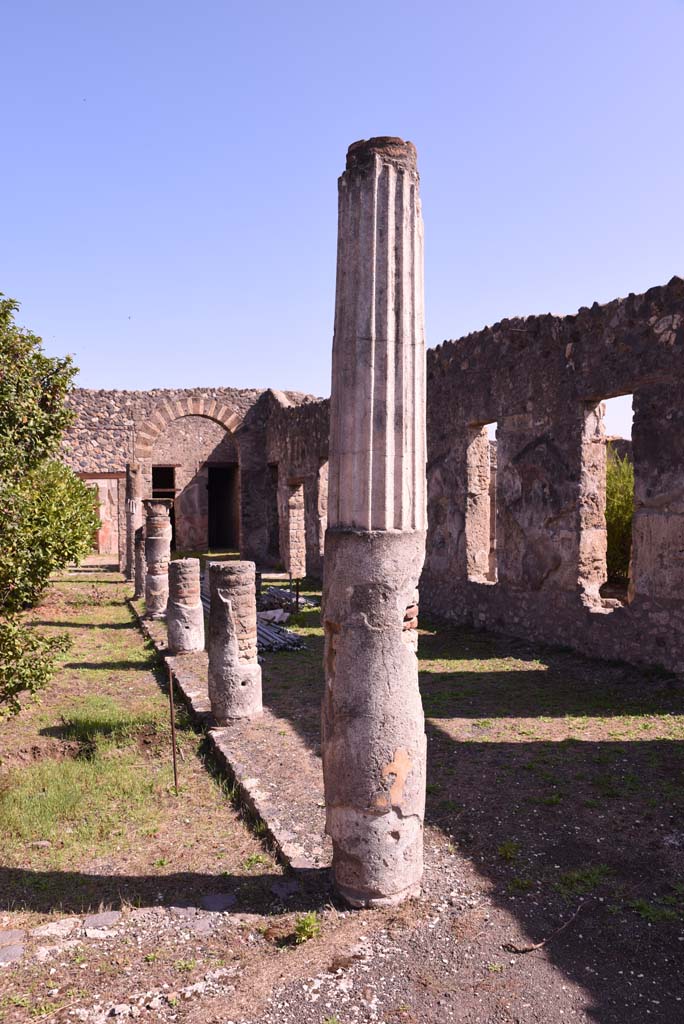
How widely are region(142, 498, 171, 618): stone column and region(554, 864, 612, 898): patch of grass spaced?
36.7 feet

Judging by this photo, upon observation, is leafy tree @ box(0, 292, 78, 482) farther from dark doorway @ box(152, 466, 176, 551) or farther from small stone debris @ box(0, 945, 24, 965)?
dark doorway @ box(152, 466, 176, 551)

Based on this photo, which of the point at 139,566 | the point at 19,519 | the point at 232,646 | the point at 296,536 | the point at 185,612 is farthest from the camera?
the point at 296,536

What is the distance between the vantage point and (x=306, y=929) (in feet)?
13.0

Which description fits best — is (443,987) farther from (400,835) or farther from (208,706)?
(208,706)

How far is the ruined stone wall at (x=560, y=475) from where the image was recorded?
866cm

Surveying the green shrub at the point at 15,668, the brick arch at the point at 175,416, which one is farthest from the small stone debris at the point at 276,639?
the brick arch at the point at 175,416

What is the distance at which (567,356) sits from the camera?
10242mm

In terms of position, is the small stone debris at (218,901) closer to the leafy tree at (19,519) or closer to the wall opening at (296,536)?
the leafy tree at (19,519)

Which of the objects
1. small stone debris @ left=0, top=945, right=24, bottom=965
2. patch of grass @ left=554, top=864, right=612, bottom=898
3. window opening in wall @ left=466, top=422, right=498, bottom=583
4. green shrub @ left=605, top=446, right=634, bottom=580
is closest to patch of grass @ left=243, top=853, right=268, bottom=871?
small stone debris @ left=0, top=945, right=24, bottom=965

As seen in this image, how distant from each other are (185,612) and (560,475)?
5.75 meters

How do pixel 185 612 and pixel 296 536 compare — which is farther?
pixel 296 536

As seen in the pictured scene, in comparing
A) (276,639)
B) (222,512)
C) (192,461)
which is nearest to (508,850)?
(276,639)

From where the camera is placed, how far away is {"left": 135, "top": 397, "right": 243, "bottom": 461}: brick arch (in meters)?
Answer: 23.6

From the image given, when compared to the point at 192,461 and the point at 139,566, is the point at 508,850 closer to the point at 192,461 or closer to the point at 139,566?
the point at 139,566
